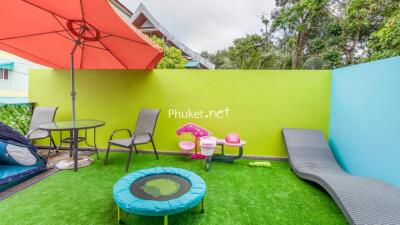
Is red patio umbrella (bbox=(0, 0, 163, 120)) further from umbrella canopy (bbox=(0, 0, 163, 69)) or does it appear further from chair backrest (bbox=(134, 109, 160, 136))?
chair backrest (bbox=(134, 109, 160, 136))

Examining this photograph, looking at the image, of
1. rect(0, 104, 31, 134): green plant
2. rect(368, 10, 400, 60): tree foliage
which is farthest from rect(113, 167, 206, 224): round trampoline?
rect(368, 10, 400, 60): tree foliage

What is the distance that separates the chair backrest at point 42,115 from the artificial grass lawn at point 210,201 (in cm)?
161

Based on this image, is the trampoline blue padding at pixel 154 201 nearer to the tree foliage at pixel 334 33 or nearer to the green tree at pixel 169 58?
the green tree at pixel 169 58

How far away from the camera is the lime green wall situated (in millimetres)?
4469

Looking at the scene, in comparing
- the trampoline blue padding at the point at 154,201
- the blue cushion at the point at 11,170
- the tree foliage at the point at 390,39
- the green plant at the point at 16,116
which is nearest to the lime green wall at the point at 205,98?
the green plant at the point at 16,116

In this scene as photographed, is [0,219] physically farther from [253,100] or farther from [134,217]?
[253,100]

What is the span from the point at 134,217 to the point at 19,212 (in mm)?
1370

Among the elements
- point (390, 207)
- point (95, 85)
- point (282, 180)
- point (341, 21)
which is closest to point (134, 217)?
point (282, 180)

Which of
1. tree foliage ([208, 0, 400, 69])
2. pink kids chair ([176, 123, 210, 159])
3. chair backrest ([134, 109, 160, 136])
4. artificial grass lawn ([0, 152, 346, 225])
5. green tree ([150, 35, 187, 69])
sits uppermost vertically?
tree foliage ([208, 0, 400, 69])

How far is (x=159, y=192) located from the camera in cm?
236

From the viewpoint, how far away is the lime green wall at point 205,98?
4469 mm

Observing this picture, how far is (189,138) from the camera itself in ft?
15.7

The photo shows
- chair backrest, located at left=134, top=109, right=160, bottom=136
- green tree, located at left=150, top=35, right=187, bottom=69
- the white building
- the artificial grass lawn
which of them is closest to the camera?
the artificial grass lawn

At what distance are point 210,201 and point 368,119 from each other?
8.72ft
